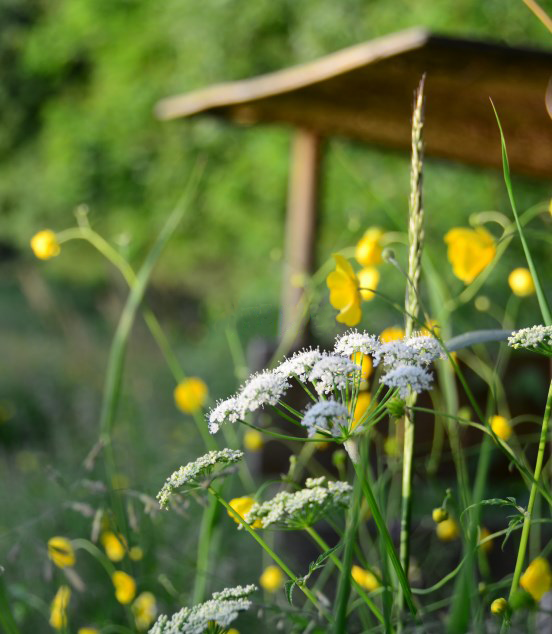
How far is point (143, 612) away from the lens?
3.75ft

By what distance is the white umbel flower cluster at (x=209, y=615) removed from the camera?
21.7 inches

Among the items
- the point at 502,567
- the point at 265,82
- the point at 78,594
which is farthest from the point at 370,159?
the point at 78,594

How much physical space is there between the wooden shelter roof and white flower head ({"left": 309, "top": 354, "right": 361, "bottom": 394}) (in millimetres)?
1411

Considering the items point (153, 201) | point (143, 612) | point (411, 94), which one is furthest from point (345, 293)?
point (153, 201)

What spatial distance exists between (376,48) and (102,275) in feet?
31.0

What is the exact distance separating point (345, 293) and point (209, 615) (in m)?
0.34

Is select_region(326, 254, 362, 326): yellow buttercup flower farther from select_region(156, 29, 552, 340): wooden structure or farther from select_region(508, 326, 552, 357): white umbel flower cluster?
select_region(156, 29, 552, 340): wooden structure

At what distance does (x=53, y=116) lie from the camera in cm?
1298

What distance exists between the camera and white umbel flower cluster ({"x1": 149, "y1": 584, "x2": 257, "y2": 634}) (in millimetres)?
550

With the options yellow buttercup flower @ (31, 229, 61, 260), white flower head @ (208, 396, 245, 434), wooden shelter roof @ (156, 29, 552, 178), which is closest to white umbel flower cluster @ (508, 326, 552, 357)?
white flower head @ (208, 396, 245, 434)

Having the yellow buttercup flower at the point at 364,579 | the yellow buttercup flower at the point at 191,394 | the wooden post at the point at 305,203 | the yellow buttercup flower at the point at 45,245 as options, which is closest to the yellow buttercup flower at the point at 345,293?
the yellow buttercup flower at the point at 364,579

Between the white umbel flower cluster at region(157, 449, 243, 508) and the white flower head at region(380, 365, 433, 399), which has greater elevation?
the white flower head at region(380, 365, 433, 399)

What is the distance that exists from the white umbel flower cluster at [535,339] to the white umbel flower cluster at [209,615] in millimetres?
244

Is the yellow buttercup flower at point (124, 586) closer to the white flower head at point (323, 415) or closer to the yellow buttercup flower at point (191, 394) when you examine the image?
the yellow buttercup flower at point (191, 394)
